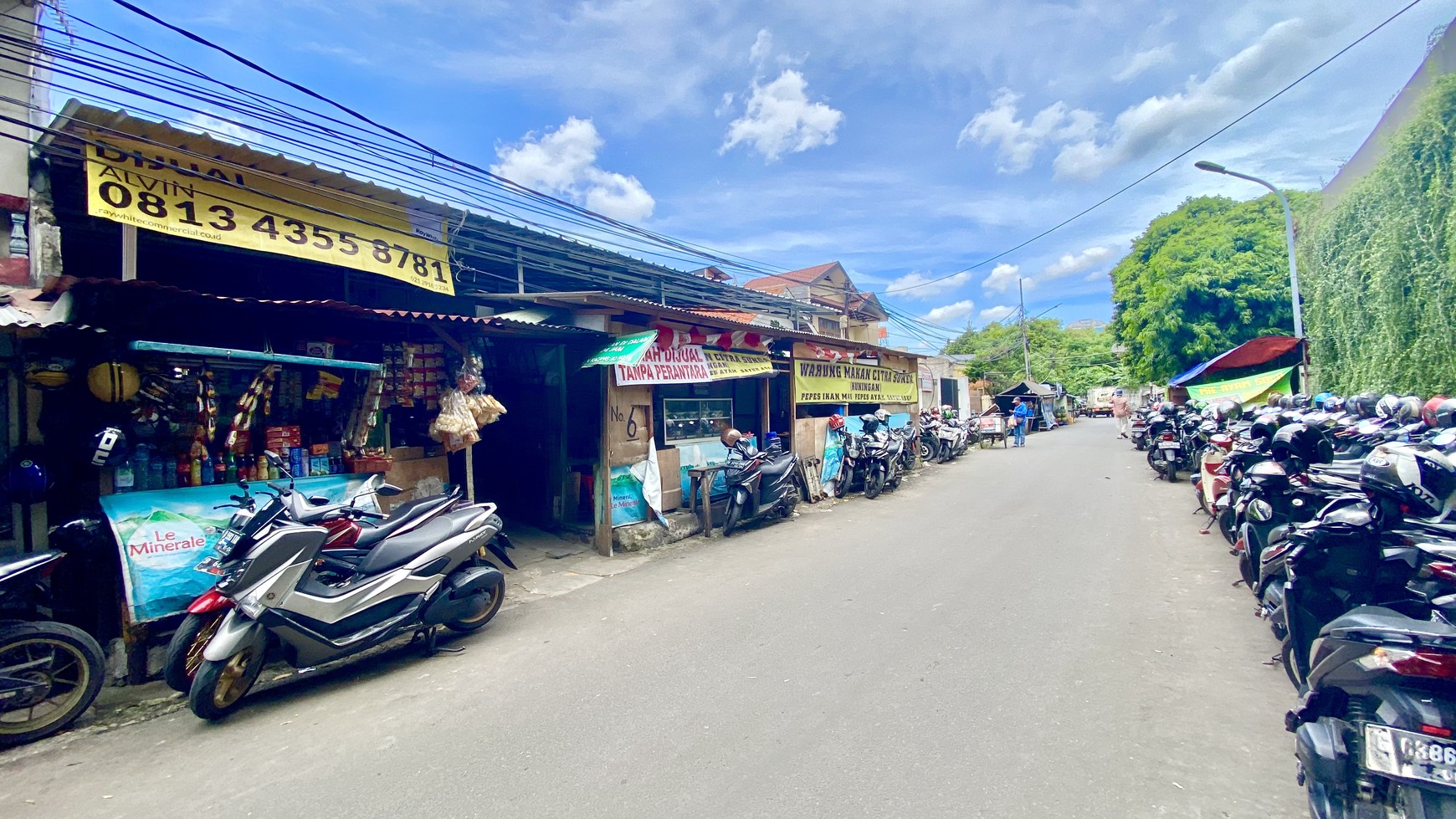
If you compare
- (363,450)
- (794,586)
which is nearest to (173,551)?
(363,450)

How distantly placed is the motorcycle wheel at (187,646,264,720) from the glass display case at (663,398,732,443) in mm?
5859

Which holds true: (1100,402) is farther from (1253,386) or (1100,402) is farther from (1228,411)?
(1228,411)

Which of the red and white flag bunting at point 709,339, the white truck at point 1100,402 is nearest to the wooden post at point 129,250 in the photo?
the red and white flag bunting at point 709,339

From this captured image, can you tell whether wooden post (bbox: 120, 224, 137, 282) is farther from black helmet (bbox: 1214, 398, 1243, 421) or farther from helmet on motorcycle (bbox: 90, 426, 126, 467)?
black helmet (bbox: 1214, 398, 1243, 421)

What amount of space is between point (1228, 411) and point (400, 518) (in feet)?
35.5

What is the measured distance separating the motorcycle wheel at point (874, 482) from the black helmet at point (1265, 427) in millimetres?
6065

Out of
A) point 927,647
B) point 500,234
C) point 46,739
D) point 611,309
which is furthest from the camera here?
point 500,234

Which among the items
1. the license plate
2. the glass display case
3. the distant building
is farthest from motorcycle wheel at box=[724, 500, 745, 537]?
the distant building

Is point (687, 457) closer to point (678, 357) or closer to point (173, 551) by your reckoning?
point (678, 357)

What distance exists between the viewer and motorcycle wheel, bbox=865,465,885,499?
38.4ft

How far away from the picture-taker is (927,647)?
4410 mm

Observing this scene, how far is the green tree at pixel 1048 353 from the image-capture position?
44.8 m

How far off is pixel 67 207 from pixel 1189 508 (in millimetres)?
13792

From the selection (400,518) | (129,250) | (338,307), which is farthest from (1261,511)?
(129,250)
